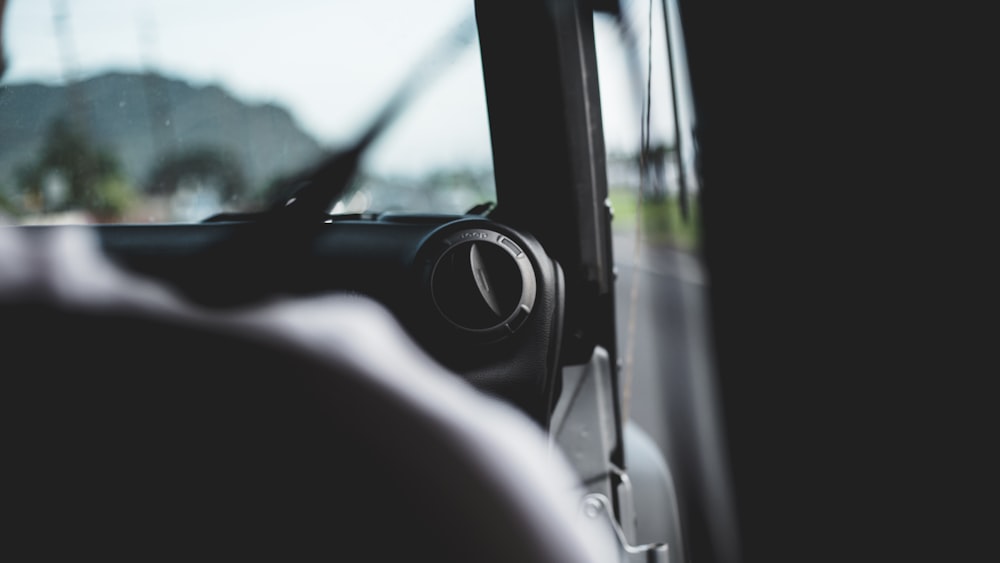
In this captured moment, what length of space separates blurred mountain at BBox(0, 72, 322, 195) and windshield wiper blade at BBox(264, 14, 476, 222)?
0.79 feet

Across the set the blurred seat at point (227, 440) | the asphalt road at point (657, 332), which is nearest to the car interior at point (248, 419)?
the blurred seat at point (227, 440)

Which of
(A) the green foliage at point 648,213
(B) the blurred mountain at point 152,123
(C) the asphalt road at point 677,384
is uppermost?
(B) the blurred mountain at point 152,123

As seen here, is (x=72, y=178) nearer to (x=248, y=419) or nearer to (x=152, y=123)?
(x=152, y=123)

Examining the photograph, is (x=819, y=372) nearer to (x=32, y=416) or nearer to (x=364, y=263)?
(x=364, y=263)

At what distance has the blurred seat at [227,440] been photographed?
971mm

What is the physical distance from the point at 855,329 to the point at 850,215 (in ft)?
0.99

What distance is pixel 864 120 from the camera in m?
1.71

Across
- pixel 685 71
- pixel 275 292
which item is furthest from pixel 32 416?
pixel 685 71

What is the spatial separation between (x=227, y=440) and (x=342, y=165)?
51 centimetres

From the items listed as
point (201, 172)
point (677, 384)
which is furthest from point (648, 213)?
point (677, 384)

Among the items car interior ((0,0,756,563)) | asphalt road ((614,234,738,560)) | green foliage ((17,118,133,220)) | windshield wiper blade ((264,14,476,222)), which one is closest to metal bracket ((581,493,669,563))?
asphalt road ((614,234,738,560))

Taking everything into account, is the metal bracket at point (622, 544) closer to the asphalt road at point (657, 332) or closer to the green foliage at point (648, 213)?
the asphalt road at point (657, 332)

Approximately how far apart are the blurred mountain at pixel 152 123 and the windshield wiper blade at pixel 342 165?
0.24m

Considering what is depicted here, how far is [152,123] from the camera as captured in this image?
185 centimetres
